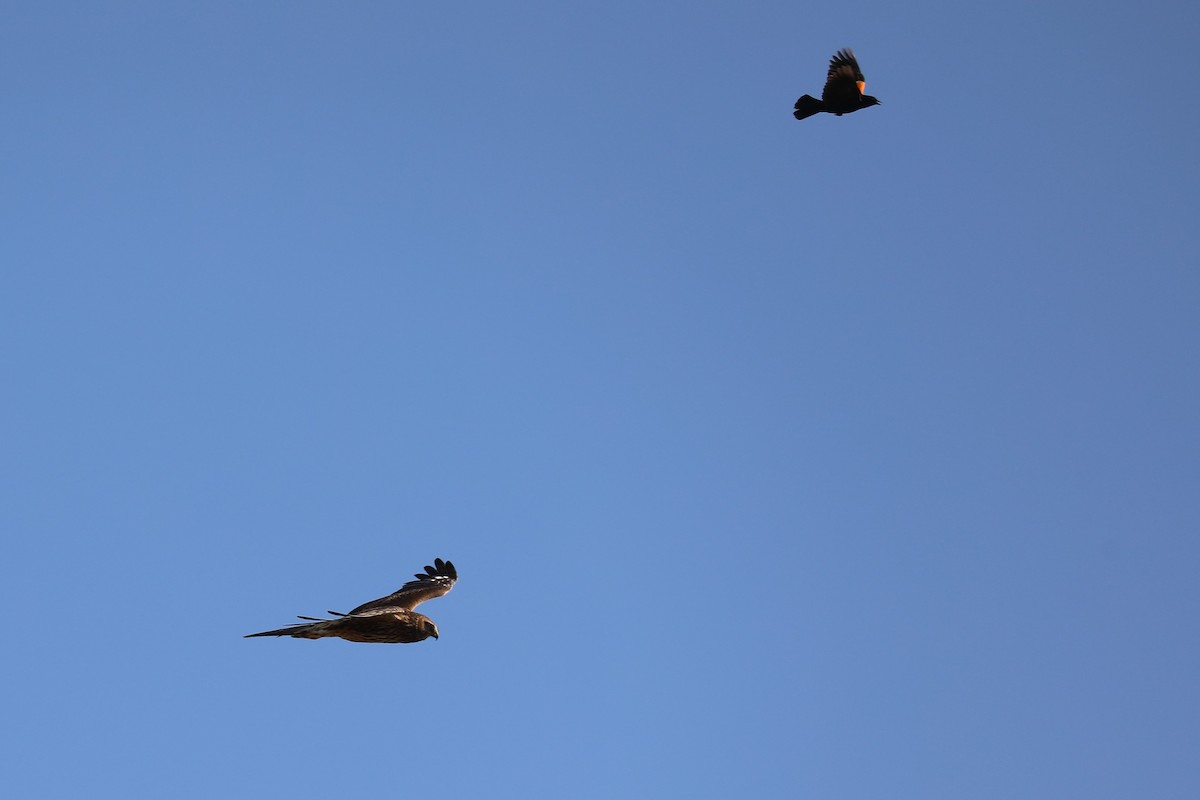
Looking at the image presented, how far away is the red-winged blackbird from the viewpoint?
1209 inches

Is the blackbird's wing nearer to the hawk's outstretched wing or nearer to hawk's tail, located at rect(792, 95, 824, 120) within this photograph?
hawk's tail, located at rect(792, 95, 824, 120)

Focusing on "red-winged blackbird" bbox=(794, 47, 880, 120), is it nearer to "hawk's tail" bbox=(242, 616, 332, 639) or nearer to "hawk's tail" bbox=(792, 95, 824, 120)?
"hawk's tail" bbox=(792, 95, 824, 120)

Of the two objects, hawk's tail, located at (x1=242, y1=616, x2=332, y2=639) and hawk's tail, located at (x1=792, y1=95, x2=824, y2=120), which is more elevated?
hawk's tail, located at (x1=792, y1=95, x2=824, y2=120)

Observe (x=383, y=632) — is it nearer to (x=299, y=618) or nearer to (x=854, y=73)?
(x=299, y=618)

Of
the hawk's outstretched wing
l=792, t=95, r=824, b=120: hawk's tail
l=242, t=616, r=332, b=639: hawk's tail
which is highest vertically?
l=792, t=95, r=824, b=120: hawk's tail

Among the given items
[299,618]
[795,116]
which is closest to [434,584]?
[299,618]

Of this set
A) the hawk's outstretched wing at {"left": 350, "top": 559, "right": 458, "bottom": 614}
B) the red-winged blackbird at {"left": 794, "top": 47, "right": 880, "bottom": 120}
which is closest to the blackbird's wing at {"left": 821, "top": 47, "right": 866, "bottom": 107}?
the red-winged blackbird at {"left": 794, "top": 47, "right": 880, "bottom": 120}

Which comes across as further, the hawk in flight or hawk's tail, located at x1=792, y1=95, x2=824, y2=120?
hawk's tail, located at x1=792, y1=95, x2=824, y2=120

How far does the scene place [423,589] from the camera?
1155 inches

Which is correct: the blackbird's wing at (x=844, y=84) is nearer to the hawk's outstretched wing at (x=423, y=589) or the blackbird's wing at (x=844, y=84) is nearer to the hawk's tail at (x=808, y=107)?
the hawk's tail at (x=808, y=107)

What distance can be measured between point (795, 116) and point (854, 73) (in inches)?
66.2

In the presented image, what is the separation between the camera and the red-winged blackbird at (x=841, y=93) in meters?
30.7

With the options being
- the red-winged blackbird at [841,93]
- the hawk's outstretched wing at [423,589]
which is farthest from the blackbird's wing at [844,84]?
the hawk's outstretched wing at [423,589]

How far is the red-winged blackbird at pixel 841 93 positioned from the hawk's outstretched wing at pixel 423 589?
45.4 ft
